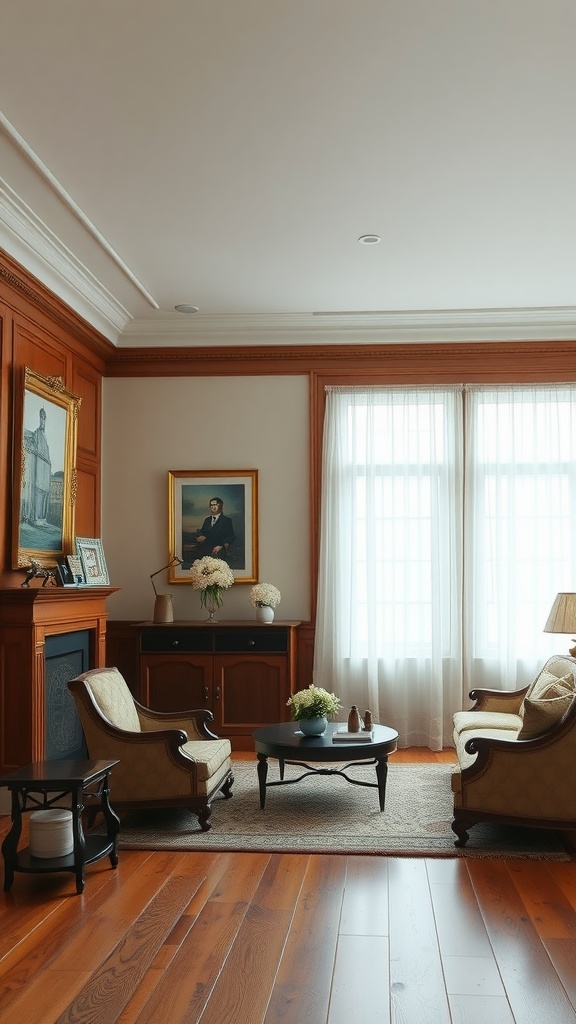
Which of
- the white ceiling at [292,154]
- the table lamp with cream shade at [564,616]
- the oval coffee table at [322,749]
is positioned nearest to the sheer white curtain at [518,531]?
the white ceiling at [292,154]

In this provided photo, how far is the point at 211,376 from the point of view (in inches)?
299

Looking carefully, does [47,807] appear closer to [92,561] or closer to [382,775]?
[382,775]

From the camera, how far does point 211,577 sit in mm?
7008

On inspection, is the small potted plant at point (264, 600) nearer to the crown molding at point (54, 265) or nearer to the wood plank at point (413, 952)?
the crown molding at point (54, 265)

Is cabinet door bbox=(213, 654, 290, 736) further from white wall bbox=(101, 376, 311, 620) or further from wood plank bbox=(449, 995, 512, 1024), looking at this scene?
wood plank bbox=(449, 995, 512, 1024)

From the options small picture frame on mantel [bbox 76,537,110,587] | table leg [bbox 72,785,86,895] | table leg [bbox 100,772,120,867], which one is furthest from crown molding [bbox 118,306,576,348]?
table leg [bbox 72,785,86,895]

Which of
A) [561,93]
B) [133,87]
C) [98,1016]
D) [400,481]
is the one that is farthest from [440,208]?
[98,1016]

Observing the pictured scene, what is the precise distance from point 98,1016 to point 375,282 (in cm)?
500

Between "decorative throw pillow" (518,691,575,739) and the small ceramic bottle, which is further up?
"decorative throw pillow" (518,691,575,739)

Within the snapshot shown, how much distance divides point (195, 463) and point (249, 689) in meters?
1.97

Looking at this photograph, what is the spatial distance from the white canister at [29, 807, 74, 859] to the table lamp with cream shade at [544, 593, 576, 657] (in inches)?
129

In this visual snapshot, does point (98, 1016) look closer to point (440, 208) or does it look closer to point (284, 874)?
point (284, 874)

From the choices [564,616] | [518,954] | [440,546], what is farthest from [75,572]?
[518,954]

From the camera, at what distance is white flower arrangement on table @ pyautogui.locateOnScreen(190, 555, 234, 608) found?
7.01m
